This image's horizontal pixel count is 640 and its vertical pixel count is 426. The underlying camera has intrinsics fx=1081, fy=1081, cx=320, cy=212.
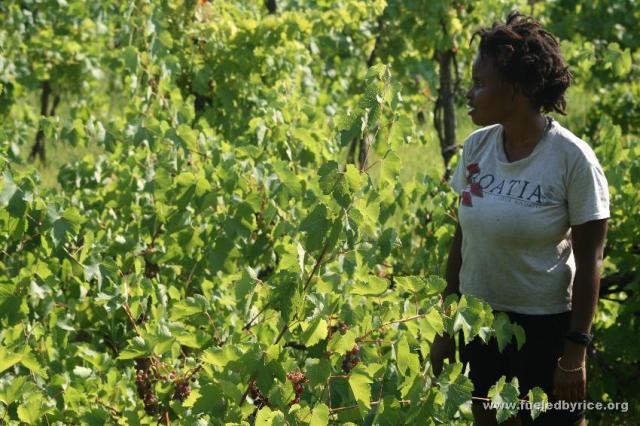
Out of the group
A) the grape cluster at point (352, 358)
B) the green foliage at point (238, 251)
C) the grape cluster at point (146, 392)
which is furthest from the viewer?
the grape cluster at point (146, 392)

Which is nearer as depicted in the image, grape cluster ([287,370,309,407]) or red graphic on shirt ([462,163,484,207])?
grape cluster ([287,370,309,407])

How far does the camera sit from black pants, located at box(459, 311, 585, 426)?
2771 millimetres

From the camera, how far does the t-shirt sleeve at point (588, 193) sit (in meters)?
2.57

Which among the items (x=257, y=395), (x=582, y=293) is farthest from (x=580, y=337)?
(x=257, y=395)

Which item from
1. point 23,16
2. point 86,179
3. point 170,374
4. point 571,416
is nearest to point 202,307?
point 170,374

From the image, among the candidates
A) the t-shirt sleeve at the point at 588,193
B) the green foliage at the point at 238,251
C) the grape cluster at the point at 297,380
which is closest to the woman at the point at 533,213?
the t-shirt sleeve at the point at 588,193

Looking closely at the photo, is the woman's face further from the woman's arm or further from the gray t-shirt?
the woman's arm

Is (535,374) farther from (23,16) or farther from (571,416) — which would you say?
(23,16)

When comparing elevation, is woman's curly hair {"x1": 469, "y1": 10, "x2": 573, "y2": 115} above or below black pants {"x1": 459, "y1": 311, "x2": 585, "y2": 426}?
above

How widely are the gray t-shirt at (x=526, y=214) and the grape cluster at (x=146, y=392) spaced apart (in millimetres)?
896

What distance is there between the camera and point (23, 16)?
6367 millimetres

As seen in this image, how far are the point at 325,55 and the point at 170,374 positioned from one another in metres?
4.21

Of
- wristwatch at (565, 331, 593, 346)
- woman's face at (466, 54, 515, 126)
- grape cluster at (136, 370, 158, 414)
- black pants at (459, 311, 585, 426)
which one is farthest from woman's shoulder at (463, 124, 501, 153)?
grape cluster at (136, 370, 158, 414)

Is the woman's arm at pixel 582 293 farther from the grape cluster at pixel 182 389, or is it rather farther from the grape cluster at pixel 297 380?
the grape cluster at pixel 182 389
